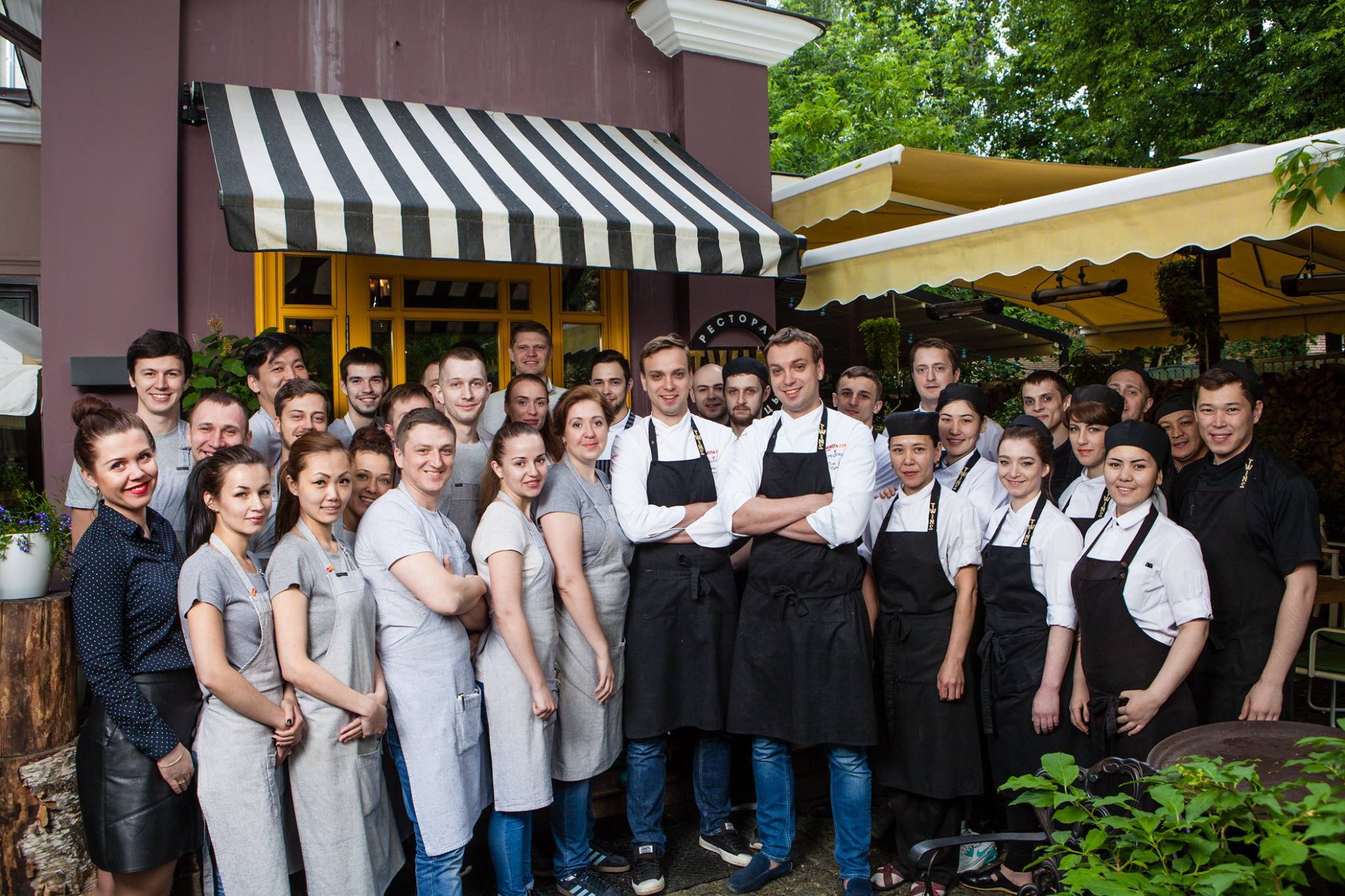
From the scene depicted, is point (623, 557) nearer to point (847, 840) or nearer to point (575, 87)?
point (847, 840)

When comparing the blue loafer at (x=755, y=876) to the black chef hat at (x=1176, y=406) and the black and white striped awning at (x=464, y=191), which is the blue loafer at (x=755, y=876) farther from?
the black and white striped awning at (x=464, y=191)

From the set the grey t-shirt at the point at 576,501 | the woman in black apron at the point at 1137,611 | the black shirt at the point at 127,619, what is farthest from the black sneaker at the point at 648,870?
the black shirt at the point at 127,619

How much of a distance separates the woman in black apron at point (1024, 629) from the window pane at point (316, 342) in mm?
3697

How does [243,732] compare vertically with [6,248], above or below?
below

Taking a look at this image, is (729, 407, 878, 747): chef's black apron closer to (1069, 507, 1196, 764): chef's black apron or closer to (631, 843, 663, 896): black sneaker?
(631, 843, 663, 896): black sneaker

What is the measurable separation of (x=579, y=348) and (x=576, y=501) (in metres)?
2.72

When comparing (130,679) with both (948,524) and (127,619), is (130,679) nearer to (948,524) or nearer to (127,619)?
(127,619)

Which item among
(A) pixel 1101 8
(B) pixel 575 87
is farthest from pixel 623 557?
(A) pixel 1101 8

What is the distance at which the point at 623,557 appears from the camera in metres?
3.84

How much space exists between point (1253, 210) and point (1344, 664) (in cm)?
281

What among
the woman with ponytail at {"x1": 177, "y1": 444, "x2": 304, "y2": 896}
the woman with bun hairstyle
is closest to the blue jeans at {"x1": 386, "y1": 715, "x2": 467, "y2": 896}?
the woman with ponytail at {"x1": 177, "y1": 444, "x2": 304, "y2": 896}

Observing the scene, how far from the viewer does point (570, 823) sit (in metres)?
3.74

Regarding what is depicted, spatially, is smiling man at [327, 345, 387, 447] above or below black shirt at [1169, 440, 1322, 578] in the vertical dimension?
above

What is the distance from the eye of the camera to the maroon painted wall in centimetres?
480
